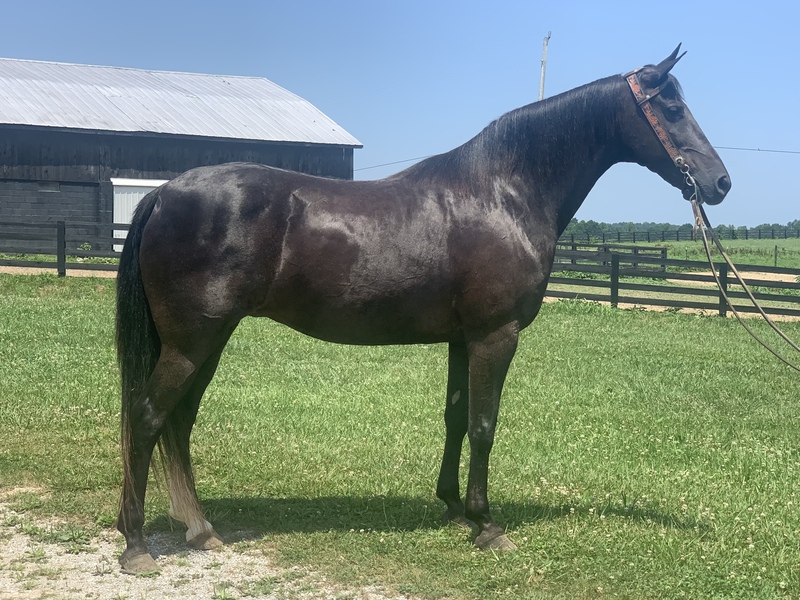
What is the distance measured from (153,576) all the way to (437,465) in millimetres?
2682

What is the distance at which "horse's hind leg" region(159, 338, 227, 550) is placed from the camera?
16.0 ft

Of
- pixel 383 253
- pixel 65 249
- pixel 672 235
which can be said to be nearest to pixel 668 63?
pixel 383 253

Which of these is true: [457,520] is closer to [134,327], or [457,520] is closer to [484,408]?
[484,408]

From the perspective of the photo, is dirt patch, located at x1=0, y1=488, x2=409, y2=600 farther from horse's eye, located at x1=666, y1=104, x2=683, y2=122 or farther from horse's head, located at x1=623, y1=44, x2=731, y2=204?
horse's eye, located at x1=666, y1=104, x2=683, y2=122

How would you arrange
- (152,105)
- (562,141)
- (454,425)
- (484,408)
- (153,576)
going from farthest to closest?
1. (152,105)
2. (454,425)
3. (562,141)
4. (484,408)
5. (153,576)

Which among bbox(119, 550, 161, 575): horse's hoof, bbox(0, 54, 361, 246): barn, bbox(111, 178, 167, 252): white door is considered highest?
bbox(0, 54, 361, 246): barn

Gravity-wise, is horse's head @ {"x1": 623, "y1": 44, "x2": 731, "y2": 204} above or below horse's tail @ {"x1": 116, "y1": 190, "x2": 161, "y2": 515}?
above

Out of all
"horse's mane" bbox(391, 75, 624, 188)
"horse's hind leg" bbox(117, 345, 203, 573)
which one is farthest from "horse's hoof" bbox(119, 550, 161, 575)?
"horse's mane" bbox(391, 75, 624, 188)

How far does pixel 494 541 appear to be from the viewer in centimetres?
492

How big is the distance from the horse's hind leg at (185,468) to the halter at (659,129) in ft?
8.88

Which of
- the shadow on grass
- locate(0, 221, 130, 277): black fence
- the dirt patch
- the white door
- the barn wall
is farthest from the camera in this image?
the white door

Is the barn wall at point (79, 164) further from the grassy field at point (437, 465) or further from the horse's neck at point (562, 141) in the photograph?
the horse's neck at point (562, 141)

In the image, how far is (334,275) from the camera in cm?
473

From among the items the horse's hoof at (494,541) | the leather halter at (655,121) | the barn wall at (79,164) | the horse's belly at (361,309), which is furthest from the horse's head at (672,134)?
the barn wall at (79,164)
